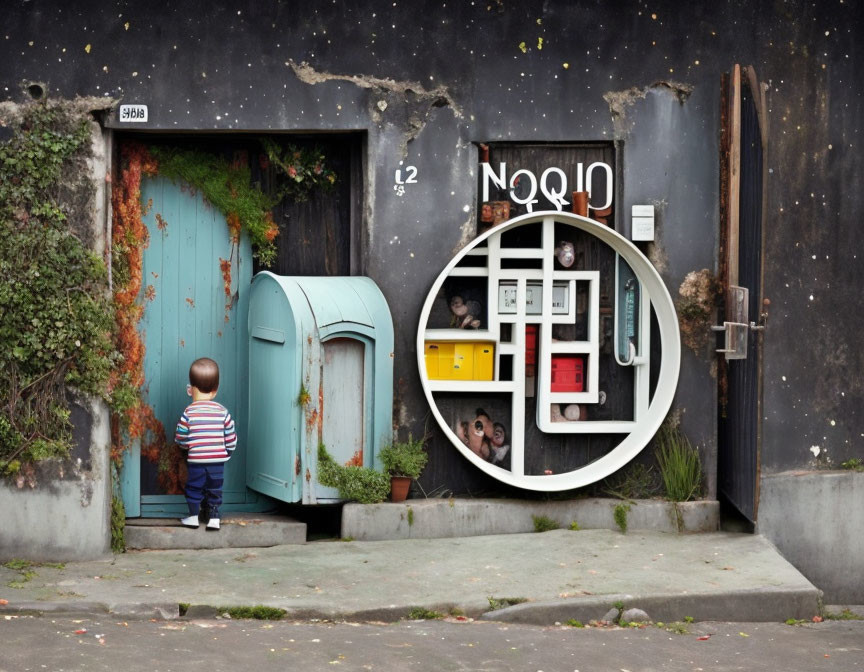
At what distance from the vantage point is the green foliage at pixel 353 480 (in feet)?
27.6

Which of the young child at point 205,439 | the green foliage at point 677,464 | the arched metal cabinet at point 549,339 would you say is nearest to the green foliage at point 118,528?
the young child at point 205,439

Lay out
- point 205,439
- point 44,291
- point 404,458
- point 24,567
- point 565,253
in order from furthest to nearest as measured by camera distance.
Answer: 1. point 565,253
2. point 404,458
3. point 205,439
4. point 44,291
5. point 24,567

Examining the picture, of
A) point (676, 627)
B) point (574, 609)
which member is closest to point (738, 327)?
point (676, 627)

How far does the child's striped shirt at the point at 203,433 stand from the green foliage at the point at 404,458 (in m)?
1.09

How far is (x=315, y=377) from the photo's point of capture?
8.29 m

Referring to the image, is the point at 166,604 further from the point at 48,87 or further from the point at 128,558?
the point at 48,87

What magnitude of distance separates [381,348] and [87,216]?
2.11 metres

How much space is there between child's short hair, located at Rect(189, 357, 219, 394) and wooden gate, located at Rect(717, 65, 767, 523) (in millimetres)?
3495

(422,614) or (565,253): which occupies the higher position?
(565,253)

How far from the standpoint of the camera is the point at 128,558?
8125mm

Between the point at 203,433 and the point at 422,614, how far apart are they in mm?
2129

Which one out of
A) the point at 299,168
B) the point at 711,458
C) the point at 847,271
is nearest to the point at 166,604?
the point at 299,168

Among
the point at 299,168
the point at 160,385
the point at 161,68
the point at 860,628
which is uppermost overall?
the point at 161,68

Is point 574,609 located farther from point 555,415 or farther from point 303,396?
point 303,396
